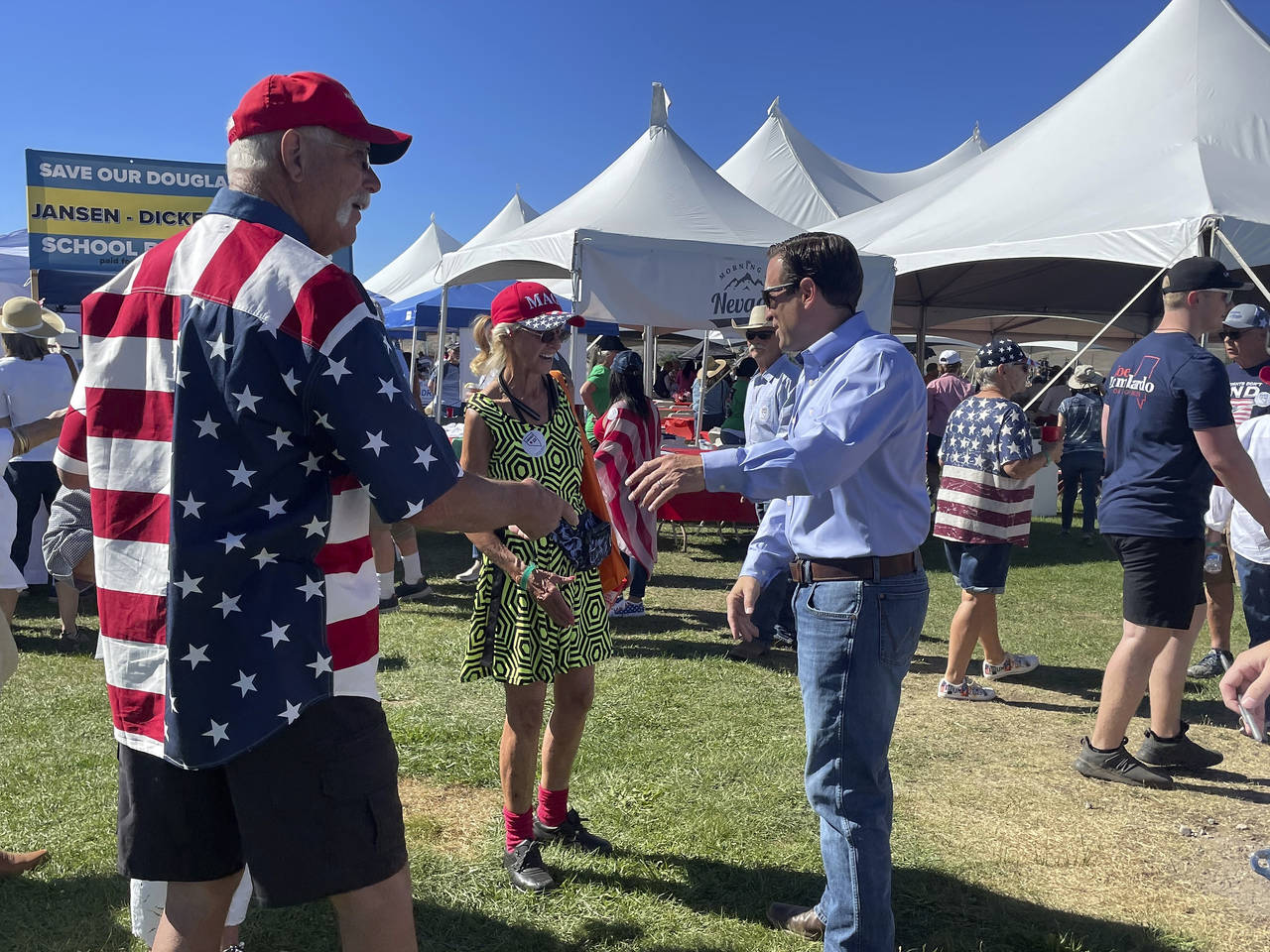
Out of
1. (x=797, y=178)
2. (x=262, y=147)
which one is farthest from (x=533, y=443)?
(x=797, y=178)

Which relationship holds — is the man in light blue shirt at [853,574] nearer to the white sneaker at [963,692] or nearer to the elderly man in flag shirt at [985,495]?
the elderly man in flag shirt at [985,495]

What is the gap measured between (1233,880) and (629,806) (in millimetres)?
2231

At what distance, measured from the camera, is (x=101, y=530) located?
1.76 m

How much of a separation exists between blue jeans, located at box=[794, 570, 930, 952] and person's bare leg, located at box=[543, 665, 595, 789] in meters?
0.96

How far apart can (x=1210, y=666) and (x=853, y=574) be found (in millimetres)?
4844

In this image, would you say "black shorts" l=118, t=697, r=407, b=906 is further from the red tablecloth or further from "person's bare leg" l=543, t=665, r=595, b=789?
the red tablecloth

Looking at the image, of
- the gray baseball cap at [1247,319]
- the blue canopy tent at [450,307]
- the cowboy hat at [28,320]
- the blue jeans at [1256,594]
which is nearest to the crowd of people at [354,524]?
the blue jeans at [1256,594]

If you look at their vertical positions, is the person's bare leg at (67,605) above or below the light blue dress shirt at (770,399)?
below

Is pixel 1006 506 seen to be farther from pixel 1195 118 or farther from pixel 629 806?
pixel 1195 118

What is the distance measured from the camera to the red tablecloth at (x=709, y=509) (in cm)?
933

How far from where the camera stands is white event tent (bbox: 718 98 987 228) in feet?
72.9

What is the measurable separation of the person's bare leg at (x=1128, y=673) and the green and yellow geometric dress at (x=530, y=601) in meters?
2.37

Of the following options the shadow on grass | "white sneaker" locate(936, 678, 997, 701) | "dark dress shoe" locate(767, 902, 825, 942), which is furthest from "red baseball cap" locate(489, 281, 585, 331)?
"white sneaker" locate(936, 678, 997, 701)

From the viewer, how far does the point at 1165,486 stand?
4098 millimetres
